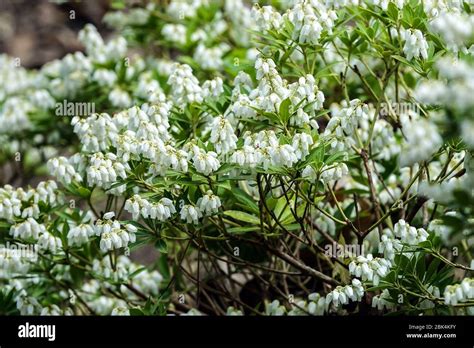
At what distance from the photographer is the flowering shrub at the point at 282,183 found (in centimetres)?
250

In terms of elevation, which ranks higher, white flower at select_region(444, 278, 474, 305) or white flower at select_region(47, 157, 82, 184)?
white flower at select_region(47, 157, 82, 184)

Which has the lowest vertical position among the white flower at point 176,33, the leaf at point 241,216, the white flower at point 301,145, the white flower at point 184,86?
the leaf at point 241,216

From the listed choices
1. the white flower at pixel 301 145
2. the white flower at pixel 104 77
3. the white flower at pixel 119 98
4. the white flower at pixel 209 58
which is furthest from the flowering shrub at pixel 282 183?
the white flower at pixel 104 77

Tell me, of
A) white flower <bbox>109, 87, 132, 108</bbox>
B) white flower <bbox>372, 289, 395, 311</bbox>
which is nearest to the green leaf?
white flower <bbox>372, 289, 395, 311</bbox>

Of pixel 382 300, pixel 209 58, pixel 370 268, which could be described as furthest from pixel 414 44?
pixel 209 58

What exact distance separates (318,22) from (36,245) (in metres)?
1.14

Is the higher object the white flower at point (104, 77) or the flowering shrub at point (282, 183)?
the white flower at point (104, 77)

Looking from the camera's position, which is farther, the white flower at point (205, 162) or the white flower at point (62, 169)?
the white flower at point (62, 169)

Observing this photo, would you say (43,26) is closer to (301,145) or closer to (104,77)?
(104,77)

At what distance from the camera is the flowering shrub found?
2.50 m

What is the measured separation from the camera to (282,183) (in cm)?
258

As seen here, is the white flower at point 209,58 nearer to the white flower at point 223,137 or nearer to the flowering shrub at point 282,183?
the flowering shrub at point 282,183

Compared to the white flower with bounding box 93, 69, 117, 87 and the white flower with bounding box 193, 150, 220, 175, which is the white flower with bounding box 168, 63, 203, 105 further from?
the white flower with bounding box 93, 69, 117, 87

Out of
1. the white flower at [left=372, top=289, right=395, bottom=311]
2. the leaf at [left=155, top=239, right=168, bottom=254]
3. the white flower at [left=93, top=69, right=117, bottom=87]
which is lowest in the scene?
the white flower at [left=372, top=289, right=395, bottom=311]
